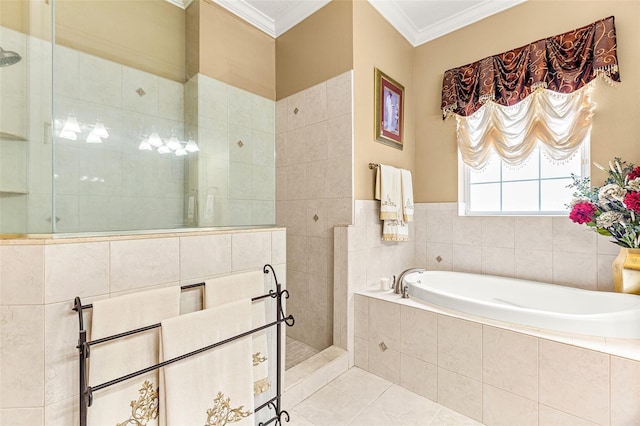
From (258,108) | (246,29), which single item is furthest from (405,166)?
(246,29)

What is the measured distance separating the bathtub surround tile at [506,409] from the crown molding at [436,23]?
288 cm

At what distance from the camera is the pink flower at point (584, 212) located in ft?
6.06

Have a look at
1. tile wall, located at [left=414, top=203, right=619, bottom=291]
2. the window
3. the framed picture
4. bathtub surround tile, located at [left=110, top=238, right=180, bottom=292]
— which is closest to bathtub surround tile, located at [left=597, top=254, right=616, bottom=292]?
tile wall, located at [left=414, top=203, right=619, bottom=291]

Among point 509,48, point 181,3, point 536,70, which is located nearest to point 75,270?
point 181,3

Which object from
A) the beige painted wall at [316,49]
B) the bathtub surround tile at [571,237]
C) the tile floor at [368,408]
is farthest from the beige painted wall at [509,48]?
the tile floor at [368,408]

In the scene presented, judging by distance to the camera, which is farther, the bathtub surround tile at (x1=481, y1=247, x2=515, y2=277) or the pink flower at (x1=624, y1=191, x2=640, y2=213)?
the bathtub surround tile at (x1=481, y1=247, x2=515, y2=277)

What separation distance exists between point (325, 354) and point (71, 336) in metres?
1.62

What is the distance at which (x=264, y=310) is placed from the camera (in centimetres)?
138

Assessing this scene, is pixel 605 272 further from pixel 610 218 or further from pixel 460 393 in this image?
pixel 460 393

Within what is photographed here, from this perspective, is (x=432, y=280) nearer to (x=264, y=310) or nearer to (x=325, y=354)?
(x=325, y=354)

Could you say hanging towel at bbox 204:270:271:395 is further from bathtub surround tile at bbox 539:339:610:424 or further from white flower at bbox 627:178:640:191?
white flower at bbox 627:178:640:191

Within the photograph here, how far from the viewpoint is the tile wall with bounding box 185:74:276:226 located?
68.3 inches

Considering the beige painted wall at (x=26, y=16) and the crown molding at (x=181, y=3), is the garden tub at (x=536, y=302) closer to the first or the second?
the beige painted wall at (x=26, y=16)

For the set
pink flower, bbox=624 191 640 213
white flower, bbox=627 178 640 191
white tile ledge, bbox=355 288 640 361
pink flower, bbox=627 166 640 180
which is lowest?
white tile ledge, bbox=355 288 640 361
